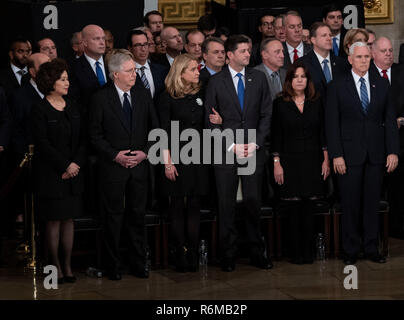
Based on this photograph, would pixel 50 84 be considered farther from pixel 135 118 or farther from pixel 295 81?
pixel 295 81

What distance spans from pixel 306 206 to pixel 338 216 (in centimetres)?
41

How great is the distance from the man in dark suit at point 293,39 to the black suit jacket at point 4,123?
240cm

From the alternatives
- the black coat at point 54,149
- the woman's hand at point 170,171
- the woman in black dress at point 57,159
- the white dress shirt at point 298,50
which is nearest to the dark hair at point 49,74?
the woman in black dress at point 57,159

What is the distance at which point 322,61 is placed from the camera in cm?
720

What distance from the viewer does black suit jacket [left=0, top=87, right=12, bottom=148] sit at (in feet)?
22.5

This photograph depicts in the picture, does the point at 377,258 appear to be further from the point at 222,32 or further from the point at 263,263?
the point at 222,32

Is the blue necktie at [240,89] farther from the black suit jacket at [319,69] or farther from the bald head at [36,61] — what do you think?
the bald head at [36,61]

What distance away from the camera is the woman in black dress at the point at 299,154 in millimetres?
6691

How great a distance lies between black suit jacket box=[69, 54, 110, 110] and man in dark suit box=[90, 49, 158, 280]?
632mm

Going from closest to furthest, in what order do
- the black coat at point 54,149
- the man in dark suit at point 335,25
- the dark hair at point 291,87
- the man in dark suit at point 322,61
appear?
the black coat at point 54,149
the dark hair at point 291,87
the man in dark suit at point 322,61
the man in dark suit at point 335,25

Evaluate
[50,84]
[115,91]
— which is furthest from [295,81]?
[50,84]

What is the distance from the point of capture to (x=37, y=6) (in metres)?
8.22

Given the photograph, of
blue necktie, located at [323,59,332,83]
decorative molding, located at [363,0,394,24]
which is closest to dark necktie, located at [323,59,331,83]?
blue necktie, located at [323,59,332,83]

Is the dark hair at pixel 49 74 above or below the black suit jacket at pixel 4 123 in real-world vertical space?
above
